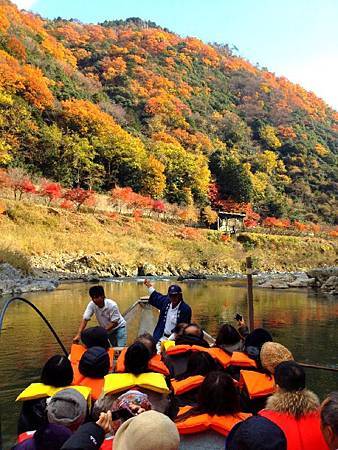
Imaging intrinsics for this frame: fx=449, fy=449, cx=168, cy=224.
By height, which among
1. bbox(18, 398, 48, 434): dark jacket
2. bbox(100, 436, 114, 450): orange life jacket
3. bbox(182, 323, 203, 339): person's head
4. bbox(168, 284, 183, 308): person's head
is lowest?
bbox(18, 398, 48, 434): dark jacket

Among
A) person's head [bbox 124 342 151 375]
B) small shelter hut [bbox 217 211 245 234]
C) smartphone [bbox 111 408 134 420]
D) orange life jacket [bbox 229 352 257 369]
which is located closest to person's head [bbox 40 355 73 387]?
person's head [bbox 124 342 151 375]

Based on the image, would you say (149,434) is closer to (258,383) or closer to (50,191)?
(258,383)

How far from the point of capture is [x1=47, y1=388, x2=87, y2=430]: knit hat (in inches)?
117

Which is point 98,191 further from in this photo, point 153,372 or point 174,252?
point 153,372

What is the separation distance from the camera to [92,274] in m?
32.7

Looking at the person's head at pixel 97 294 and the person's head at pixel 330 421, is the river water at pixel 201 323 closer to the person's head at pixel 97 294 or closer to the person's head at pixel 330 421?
the person's head at pixel 97 294

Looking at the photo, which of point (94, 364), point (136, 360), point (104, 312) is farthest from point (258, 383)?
Result: point (104, 312)

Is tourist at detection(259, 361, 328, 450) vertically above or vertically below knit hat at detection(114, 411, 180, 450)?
below

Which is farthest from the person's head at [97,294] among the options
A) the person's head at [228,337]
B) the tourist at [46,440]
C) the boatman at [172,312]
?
the tourist at [46,440]

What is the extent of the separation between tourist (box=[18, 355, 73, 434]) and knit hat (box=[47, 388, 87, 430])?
462mm

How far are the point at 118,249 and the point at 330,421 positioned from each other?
3589 cm

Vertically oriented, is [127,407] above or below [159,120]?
below

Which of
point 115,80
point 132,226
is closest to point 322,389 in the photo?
point 132,226

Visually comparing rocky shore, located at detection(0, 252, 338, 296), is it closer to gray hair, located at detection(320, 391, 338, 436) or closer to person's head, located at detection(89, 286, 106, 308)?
person's head, located at detection(89, 286, 106, 308)
